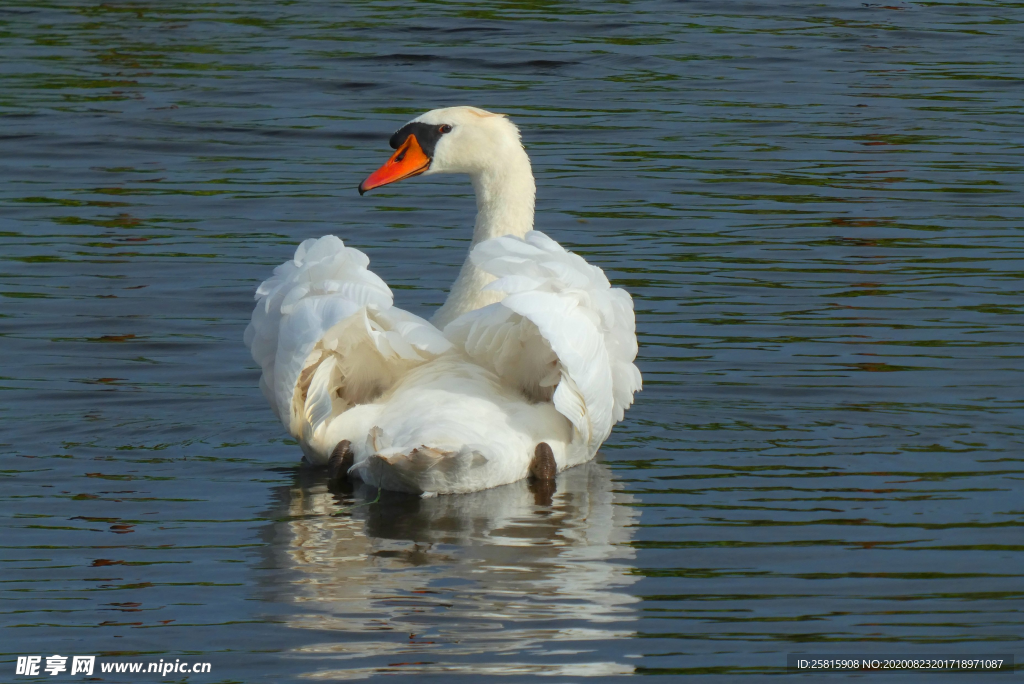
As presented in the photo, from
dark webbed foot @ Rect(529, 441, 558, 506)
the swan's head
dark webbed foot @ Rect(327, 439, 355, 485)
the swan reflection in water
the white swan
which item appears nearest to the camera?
the swan reflection in water

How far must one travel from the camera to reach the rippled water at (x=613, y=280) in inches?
229

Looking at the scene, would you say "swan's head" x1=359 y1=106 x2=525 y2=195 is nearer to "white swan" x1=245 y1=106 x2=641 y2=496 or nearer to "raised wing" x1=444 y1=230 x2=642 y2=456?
"white swan" x1=245 y1=106 x2=641 y2=496

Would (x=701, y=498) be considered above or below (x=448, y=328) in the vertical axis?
below

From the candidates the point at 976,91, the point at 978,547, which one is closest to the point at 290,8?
the point at 976,91

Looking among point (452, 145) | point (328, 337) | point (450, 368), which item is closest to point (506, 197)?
point (452, 145)

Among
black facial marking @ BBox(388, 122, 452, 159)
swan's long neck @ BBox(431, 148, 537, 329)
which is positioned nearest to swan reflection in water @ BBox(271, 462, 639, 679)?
swan's long neck @ BBox(431, 148, 537, 329)

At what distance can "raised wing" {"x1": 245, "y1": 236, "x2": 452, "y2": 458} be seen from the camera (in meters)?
7.05

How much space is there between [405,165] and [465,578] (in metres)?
3.25

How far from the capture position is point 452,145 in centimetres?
866

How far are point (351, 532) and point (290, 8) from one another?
14.8 metres

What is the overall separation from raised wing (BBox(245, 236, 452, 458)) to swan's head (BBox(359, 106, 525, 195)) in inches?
52.0

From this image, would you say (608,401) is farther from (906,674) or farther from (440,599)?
(906,674)

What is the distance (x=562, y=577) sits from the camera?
6.14 m

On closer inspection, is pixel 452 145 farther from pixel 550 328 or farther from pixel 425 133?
pixel 550 328
